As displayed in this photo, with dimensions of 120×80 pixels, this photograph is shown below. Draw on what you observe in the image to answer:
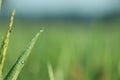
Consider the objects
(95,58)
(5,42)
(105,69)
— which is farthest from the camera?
(95,58)

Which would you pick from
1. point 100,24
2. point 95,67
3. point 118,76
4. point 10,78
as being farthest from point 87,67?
point 100,24

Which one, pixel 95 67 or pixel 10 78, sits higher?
pixel 10 78

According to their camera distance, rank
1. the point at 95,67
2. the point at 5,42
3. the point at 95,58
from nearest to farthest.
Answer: the point at 5,42, the point at 95,67, the point at 95,58

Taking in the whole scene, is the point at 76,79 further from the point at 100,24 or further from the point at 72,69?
the point at 100,24

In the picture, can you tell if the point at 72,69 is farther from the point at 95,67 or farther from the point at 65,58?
the point at 95,67

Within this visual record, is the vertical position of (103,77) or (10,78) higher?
(10,78)

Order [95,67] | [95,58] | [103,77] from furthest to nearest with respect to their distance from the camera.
→ [95,58]
[95,67]
[103,77]

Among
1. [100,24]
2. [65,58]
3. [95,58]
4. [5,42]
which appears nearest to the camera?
[5,42]

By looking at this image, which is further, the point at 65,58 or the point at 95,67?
the point at 95,67

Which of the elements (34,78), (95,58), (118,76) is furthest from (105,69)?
(95,58)
